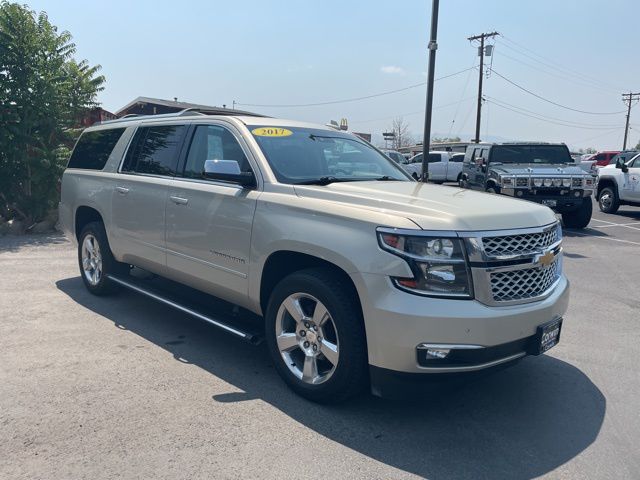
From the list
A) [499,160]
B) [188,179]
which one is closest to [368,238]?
[188,179]

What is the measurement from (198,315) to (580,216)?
11.0 metres

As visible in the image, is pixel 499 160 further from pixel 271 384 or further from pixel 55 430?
pixel 55 430

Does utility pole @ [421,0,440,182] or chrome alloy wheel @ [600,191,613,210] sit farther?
chrome alloy wheel @ [600,191,613,210]

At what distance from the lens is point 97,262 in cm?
624

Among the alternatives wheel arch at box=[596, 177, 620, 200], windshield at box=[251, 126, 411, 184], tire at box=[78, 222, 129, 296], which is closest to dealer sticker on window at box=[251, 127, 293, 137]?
windshield at box=[251, 126, 411, 184]

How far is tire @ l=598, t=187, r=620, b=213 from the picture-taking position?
16.2 m

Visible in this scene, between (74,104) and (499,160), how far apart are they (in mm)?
9650

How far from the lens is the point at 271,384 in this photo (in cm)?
411

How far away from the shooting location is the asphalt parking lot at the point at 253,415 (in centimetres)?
307

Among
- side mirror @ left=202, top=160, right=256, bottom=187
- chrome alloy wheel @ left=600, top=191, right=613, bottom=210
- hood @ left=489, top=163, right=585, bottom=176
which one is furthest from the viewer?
chrome alloy wheel @ left=600, top=191, right=613, bottom=210

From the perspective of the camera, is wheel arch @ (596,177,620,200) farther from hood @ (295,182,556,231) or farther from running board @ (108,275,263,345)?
running board @ (108,275,263,345)

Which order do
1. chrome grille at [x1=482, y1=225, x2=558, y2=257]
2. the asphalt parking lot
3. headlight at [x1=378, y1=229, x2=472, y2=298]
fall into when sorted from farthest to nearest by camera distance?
chrome grille at [x1=482, y1=225, x2=558, y2=257], headlight at [x1=378, y1=229, x2=472, y2=298], the asphalt parking lot

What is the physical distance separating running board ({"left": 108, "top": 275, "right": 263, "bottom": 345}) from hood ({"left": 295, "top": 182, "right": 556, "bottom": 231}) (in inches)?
43.9

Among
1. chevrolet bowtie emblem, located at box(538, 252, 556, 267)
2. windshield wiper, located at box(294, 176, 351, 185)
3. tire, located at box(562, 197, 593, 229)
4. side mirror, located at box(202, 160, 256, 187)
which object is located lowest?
tire, located at box(562, 197, 593, 229)
